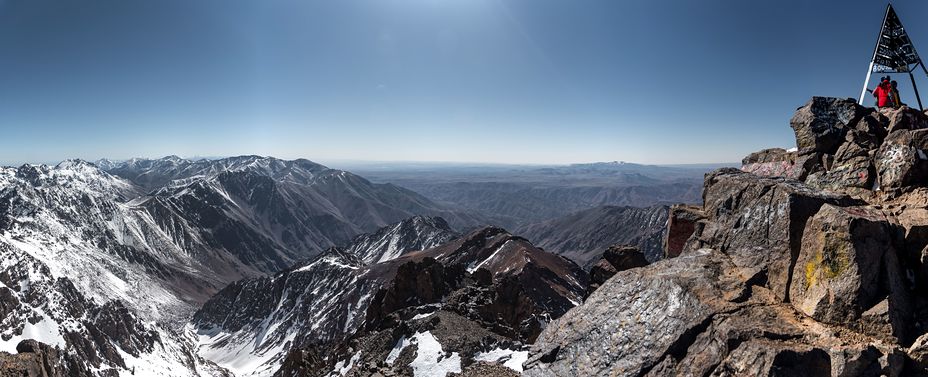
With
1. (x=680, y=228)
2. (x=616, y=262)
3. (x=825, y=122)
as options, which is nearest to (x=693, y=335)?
(x=680, y=228)

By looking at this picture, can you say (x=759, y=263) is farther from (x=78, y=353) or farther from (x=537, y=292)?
(x=78, y=353)

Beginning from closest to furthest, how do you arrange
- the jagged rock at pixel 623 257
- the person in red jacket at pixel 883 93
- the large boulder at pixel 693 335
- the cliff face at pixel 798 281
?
the large boulder at pixel 693 335 < the cliff face at pixel 798 281 < the person in red jacket at pixel 883 93 < the jagged rock at pixel 623 257

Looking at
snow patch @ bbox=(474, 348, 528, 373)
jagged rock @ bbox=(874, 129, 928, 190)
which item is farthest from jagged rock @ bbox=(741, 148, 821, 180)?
snow patch @ bbox=(474, 348, 528, 373)

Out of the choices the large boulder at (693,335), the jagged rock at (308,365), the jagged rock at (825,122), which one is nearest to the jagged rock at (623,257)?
the jagged rock at (308,365)

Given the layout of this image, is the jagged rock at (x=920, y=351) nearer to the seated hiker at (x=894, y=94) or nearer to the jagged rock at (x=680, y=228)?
the jagged rock at (x=680, y=228)

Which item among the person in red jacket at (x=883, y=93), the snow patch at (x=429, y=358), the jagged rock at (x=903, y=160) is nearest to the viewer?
the jagged rock at (x=903, y=160)

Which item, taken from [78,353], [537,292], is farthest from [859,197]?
[78,353]
